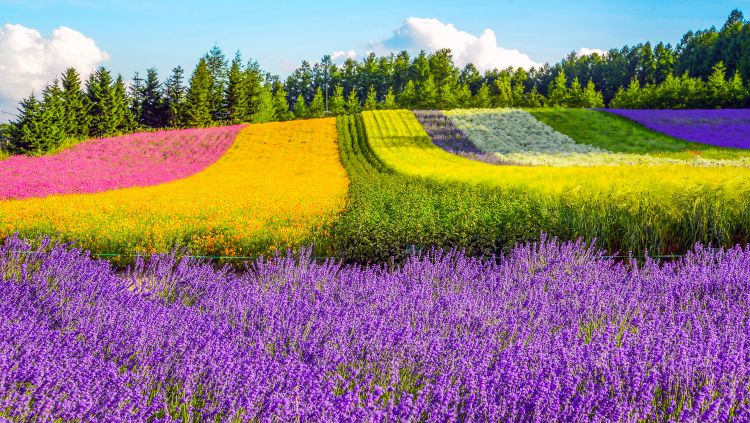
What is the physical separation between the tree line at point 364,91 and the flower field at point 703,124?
39.3ft

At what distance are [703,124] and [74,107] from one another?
134 feet

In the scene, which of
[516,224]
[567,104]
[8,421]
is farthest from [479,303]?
[567,104]

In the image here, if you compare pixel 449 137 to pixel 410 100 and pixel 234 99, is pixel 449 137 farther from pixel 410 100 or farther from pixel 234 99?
pixel 410 100

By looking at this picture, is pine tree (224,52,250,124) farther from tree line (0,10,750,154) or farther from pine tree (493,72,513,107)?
pine tree (493,72,513,107)

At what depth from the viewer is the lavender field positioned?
2754 millimetres

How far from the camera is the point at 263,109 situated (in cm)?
5950

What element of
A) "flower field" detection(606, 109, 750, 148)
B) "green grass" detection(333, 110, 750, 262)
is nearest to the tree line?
"flower field" detection(606, 109, 750, 148)

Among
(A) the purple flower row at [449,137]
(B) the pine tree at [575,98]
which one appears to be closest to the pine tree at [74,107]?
(A) the purple flower row at [449,137]

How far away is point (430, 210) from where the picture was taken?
962 cm

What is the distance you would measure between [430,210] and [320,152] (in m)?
21.6

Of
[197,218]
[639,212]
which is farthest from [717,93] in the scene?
[197,218]

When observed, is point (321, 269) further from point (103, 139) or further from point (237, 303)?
point (103, 139)

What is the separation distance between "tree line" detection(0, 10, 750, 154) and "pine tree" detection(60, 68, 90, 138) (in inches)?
2.7

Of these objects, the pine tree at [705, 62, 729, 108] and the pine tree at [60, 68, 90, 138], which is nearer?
the pine tree at [60, 68, 90, 138]
